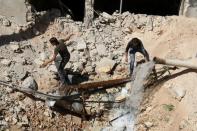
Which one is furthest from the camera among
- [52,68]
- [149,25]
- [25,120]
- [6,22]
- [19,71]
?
[149,25]

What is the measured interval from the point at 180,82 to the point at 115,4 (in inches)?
201

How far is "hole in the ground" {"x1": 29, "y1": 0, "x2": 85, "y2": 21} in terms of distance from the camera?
16625 mm

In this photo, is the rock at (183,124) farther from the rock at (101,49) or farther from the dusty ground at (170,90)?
the rock at (101,49)

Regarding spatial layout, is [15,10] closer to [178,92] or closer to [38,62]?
[38,62]

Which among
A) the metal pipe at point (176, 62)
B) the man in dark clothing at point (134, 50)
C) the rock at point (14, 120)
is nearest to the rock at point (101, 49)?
the man in dark clothing at point (134, 50)

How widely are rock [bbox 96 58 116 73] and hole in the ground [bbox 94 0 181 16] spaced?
316 centimetres

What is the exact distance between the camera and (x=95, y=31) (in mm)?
15867

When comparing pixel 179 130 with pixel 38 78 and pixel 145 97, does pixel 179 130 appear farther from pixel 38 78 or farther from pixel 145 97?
pixel 38 78

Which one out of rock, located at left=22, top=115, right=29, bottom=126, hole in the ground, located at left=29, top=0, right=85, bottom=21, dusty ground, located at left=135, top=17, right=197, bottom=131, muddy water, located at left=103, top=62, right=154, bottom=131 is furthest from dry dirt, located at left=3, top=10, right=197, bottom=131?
hole in the ground, located at left=29, top=0, right=85, bottom=21

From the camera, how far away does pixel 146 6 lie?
18.1 metres

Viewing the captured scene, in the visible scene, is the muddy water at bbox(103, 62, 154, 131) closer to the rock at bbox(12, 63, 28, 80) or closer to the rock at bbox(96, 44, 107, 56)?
the rock at bbox(96, 44, 107, 56)

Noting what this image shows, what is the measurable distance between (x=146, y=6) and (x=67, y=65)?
4.60 metres

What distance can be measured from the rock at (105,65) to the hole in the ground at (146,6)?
316 centimetres

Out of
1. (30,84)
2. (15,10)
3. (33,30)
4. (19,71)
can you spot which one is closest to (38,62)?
(19,71)
